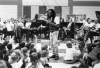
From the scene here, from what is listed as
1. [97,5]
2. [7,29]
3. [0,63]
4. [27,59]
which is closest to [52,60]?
[27,59]

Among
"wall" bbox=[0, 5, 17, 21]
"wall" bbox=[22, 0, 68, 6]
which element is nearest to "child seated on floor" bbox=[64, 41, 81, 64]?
"wall" bbox=[22, 0, 68, 6]

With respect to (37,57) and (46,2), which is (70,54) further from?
(46,2)

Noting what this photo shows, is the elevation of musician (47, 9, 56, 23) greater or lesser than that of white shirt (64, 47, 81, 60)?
greater

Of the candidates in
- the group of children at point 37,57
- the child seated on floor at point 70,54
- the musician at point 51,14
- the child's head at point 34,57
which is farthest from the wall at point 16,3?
the child's head at point 34,57

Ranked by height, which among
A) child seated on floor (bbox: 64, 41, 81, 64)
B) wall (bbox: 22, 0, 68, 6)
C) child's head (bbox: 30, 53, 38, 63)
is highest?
wall (bbox: 22, 0, 68, 6)

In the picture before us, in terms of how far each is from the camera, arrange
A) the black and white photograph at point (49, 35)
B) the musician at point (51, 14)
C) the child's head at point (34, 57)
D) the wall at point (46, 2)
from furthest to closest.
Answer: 1. the wall at point (46, 2)
2. the musician at point (51, 14)
3. the black and white photograph at point (49, 35)
4. the child's head at point (34, 57)

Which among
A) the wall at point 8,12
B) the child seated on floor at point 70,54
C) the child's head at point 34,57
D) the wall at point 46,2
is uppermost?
the wall at point 46,2

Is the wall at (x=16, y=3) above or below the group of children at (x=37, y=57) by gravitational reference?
above

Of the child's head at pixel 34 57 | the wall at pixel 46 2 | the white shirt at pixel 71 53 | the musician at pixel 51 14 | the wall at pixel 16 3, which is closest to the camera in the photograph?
the child's head at pixel 34 57

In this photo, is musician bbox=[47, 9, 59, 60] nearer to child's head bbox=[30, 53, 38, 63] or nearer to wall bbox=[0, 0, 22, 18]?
child's head bbox=[30, 53, 38, 63]

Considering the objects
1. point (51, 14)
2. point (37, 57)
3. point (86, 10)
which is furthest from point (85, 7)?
point (37, 57)

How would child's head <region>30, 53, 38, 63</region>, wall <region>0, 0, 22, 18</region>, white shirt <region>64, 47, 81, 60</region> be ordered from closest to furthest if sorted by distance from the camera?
1. child's head <region>30, 53, 38, 63</region>
2. white shirt <region>64, 47, 81, 60</region>
3. wall <region>0, 0, 22, 18</region>

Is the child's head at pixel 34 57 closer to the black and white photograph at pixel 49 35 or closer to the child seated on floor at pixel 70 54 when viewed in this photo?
the black and white photograph at pixel 49 35

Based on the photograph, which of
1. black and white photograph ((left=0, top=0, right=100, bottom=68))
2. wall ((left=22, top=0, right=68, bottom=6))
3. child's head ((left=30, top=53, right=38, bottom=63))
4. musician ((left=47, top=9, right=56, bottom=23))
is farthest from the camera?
wall ((left=22, top=0, right=68, bottom=6))
